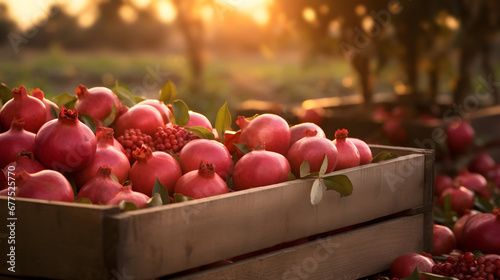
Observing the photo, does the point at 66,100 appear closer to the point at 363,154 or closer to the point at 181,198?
the point at 181,198

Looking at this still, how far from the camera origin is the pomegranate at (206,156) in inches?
67.9

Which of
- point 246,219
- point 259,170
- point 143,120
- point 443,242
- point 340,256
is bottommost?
point 443,242

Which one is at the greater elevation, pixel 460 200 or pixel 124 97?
pixel 124 97

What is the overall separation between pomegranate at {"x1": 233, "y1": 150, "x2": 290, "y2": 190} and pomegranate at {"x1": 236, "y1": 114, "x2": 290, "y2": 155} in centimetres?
11

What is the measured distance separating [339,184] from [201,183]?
1.39 ft

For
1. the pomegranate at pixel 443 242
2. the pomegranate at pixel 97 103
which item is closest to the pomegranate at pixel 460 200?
the pomegranate at pixel 443 242

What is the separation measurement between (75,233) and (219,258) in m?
0.37

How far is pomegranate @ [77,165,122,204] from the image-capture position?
150 cm

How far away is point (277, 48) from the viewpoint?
17.0 feet

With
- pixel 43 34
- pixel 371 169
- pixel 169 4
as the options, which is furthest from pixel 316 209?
pixel 43 34

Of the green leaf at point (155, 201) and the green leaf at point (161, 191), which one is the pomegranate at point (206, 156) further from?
the green leaf at point (155, 201)

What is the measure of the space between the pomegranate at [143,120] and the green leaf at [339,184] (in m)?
0.59

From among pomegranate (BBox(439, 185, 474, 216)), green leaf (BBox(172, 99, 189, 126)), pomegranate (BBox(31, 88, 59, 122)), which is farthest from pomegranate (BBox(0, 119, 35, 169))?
pomegranate (BBox(439, 185, 474, 216))

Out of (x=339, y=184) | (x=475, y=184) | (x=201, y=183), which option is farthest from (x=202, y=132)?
(x=475, y=184)
